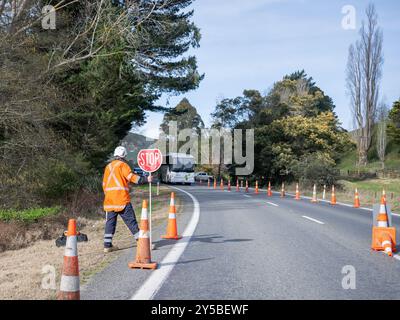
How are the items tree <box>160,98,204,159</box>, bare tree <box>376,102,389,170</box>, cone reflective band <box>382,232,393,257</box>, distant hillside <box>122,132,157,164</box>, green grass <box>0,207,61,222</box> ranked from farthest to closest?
tree <box>160,98,204,159</box>, distant hillside <box>122,132,157,164</box>, bare tree <box>376,102,389,170</box>, green grass <box>0,207,61,222</box>, cone reflective band <box>382,232,393,257</box>

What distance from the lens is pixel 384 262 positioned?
7.55 metres

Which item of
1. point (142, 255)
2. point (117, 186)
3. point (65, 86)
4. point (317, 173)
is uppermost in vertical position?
point (65, 86)

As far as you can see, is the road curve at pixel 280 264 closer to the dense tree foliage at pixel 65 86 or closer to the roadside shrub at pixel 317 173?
the dense tree foliage at pixel 65 86

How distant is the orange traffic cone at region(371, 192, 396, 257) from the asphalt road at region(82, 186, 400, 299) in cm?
21

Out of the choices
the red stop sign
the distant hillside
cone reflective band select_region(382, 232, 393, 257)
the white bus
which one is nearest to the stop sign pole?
the red stop sign

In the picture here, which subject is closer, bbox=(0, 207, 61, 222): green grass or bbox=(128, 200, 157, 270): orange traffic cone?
bbox=(128, 200, 157, 270): orange traffic cone

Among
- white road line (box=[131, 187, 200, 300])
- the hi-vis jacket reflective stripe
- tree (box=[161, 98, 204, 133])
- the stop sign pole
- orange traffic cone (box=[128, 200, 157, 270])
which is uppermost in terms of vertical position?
tree (box=[161, 98, 204, 133])

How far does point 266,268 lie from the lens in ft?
23.0

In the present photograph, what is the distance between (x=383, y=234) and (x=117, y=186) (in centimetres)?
494

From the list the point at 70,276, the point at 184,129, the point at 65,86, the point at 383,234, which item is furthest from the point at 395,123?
the point at 70,276

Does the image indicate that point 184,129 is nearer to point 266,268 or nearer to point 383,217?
point 383,217

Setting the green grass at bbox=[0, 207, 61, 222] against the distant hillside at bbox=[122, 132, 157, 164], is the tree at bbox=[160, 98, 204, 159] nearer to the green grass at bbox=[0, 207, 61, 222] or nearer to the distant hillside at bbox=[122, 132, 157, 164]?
the distant hillside at bbox=[122, 132, 157, 164]

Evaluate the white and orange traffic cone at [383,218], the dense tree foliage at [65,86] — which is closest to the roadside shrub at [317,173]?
the dense tree foliage at [65,86]

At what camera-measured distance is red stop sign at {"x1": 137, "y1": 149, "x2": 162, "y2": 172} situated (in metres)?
10.1
